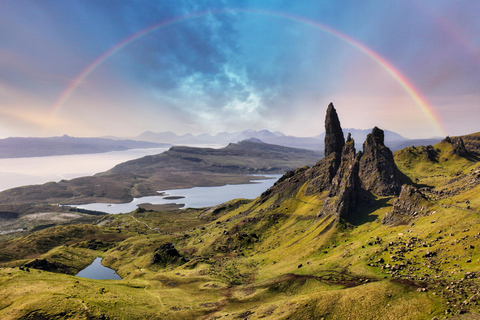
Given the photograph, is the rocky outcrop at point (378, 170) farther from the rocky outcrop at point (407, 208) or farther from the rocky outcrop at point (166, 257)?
the rocky outcrop at point (166, 257)

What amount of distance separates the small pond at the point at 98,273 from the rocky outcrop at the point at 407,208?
13130 centimetres

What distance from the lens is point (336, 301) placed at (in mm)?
52469

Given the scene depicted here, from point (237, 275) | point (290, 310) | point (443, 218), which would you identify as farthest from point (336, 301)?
point (237, 275)

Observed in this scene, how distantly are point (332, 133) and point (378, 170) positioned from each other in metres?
58.4

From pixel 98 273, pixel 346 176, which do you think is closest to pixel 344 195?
pixel 346 176

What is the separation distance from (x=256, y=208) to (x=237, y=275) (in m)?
93.3

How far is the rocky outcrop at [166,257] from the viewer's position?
426 feet

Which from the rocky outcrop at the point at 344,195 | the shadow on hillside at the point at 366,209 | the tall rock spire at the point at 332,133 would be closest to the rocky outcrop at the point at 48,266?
the rocky outcrop at the point at 344,195

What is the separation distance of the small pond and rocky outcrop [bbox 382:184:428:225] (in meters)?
131

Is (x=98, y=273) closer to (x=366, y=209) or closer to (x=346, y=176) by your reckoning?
(x=366, y=209)

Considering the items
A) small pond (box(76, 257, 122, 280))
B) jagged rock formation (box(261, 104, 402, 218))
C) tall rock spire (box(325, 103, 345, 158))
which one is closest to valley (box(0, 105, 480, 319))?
jagged rock formation (box(261, 104, 402, 218))

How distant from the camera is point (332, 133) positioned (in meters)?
184

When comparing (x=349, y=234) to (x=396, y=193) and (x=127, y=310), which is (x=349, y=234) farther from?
(x=127, y=310)

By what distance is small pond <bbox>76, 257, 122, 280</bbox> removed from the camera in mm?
128325
